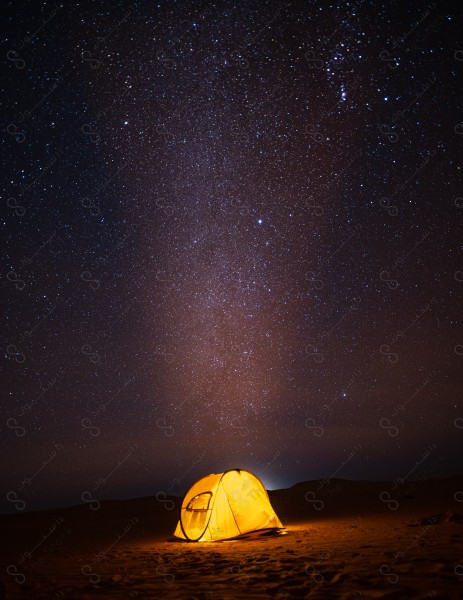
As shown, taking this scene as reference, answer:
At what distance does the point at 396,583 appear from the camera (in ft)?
16.2

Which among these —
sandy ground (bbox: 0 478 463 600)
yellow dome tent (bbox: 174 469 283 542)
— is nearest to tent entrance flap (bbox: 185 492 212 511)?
yellow dome tent (bbox: 174 469 283 542)

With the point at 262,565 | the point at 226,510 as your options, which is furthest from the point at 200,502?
the point at 262,565

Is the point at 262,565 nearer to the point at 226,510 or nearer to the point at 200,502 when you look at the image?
the point at 226,510

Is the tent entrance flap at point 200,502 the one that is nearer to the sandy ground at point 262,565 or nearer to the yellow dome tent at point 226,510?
the yellow dome tent at point 226,510

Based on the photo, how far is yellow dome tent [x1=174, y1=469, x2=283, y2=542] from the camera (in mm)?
12209

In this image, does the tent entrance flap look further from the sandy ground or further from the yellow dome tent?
the sandy ground

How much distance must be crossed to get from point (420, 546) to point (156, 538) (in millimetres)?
8931

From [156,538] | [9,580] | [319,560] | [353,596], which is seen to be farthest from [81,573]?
[156,538]

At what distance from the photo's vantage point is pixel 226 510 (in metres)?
12.4

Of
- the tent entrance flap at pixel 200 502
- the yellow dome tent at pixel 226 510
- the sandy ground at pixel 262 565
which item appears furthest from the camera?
the tent entrance flap at pixel 200 502

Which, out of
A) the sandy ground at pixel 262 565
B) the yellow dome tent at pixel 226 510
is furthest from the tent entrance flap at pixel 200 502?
the sandy ground at pixel 262 565

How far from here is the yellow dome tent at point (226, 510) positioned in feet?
40.1

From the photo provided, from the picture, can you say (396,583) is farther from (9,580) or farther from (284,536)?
(284,536)

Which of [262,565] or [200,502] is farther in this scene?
[200,502]
